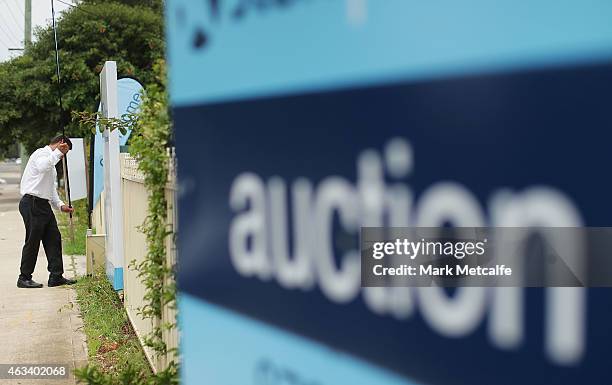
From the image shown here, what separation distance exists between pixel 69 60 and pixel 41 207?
16.0m

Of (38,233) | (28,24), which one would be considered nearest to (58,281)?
(38,233)

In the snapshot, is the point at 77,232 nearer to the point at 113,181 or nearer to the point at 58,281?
the point at 58,281

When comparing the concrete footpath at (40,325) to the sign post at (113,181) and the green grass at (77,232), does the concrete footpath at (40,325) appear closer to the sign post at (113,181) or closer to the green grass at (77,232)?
the sign post at (113,181)

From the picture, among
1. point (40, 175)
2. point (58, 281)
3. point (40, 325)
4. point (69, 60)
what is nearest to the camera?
point (40, 325)

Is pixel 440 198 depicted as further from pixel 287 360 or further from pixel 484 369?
pixel 287 360

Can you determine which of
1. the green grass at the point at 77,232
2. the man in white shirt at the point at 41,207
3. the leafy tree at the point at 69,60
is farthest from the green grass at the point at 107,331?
the leafy tree at the point at 69,60

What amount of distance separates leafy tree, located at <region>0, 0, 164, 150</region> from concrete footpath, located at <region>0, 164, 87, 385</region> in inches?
542

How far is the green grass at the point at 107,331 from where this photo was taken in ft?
17.2

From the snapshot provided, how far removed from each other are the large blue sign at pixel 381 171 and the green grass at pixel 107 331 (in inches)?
74.9

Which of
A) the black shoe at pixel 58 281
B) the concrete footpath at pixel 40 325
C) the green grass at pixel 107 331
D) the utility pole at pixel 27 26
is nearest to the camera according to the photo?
the green grass at pixel 107 331

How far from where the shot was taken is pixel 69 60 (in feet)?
75.4

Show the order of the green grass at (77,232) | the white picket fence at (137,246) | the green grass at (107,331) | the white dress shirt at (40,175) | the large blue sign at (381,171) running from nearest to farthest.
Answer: the large blue sign at (381,171) < the white picket fence at (137,246) < the green grass at (107,331) < the white dress shirt at (40,175) < the green grass at (77,232)

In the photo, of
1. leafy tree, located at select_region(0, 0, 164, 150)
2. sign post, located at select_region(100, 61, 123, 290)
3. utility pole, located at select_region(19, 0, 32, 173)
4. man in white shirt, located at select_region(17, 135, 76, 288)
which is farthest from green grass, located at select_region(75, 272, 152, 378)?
utility pole, located at select_region(19, 0, 32, 173)

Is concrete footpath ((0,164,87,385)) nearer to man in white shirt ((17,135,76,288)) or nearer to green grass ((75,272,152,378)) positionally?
green grass ((75,272,152,378))
